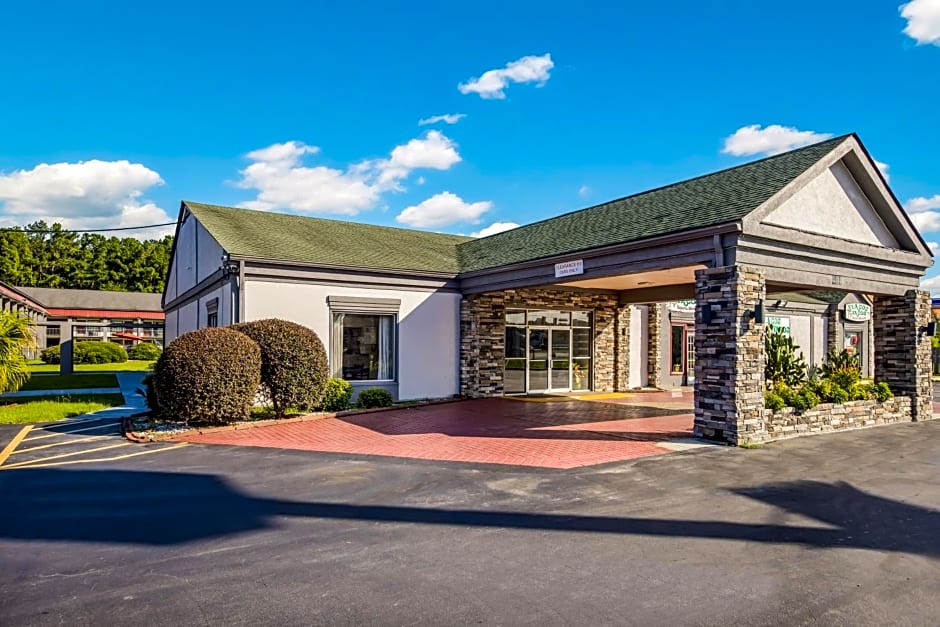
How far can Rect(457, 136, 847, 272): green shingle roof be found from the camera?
1223 cm

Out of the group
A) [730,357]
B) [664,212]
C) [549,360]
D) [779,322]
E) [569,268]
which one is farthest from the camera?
[779,322]

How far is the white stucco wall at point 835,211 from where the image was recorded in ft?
40.8

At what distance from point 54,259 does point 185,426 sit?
6117 cm

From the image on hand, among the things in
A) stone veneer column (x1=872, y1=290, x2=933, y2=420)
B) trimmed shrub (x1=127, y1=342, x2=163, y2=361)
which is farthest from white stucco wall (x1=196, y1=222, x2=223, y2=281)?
trimmed shrub (x1=127, y1=342, x2=163, y2=361)

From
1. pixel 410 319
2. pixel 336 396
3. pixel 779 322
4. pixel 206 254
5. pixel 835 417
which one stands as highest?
pixel 206 254

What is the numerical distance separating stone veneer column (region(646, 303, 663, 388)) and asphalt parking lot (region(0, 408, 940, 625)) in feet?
41.3

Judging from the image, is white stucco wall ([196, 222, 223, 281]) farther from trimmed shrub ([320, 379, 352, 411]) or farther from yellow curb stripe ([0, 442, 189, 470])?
yellow curb stripe ([0, 442, 189, 470])

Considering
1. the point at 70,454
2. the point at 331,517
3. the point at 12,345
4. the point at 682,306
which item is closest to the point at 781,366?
the point at 682,306

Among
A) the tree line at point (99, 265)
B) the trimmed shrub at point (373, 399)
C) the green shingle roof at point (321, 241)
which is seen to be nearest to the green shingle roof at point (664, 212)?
the green shingle roof at point (321, 241)

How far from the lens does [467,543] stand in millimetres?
5922

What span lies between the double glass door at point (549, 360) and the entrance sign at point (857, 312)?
17.0 meters

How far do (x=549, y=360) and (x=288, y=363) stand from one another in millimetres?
9120

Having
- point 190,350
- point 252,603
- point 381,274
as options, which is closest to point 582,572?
point 252,603

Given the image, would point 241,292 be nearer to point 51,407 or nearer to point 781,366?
point 51,407
